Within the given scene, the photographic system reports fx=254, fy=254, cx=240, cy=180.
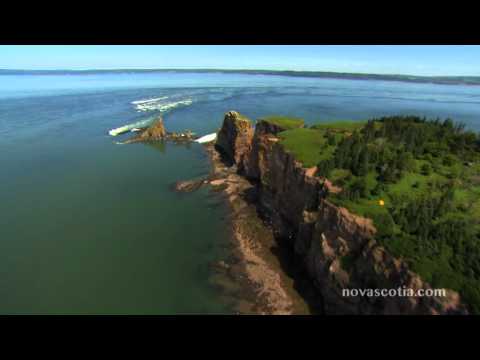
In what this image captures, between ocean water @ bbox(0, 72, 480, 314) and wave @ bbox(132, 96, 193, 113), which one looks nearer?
ocean water @ bbox(0, 72, 480, 314)

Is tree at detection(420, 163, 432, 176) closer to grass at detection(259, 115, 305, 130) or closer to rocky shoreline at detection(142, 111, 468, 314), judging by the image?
rocky shoreline at detection(142, 111, 468, 314)

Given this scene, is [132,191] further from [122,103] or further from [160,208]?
[122,103]

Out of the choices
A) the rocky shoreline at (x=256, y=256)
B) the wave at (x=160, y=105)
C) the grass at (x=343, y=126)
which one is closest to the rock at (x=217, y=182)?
the rocky shoreline at (x=256, y=256)

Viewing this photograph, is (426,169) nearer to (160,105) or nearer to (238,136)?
(238,136)

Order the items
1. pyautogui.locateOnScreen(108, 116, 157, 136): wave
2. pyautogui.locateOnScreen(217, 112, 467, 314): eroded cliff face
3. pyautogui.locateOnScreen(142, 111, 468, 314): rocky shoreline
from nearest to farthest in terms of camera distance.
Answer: pyautogui.locateOnScreen(217, 112, 467, 314): eroded cliff face
pyautogui.locateOnScreen(142, 111, 468, 314): rocky shoreline
pyautogui.locateOnScreen(108, 116, 157, 136): wave

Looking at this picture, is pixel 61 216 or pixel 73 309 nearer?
pixel 73 309

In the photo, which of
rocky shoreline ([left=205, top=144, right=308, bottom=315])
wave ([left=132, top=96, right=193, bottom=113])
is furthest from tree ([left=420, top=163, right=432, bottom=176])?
wave ([left=132, top=96, right=193, bottom=113])

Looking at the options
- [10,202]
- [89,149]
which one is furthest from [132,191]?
[89,149]
